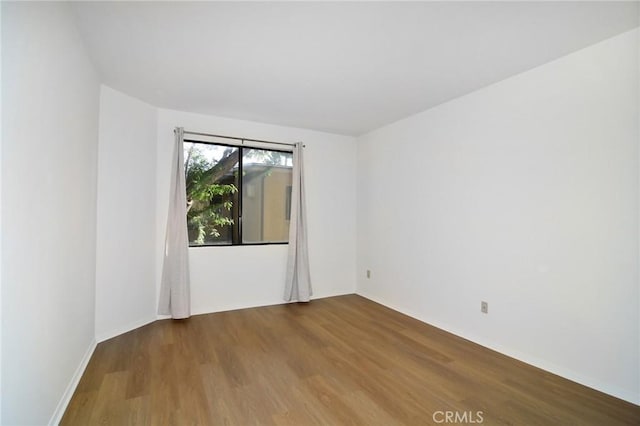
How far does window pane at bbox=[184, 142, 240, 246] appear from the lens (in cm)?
379

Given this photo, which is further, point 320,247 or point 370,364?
point 320,247

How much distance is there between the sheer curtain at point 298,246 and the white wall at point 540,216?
1.41m

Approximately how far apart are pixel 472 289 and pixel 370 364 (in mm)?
1325

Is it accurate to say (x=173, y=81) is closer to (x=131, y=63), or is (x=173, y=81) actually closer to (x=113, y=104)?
(x=131, y=63)

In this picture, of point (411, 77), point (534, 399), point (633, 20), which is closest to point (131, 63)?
point (411, 77)

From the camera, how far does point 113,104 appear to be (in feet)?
9.98

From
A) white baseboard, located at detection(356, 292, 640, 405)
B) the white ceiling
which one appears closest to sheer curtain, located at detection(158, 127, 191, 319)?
the white ceiling

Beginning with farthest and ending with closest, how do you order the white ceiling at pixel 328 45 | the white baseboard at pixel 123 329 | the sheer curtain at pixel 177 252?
the sheer curtain at pixel 177 252
the white baseboard at pixel 123 329
the white ceiling at pixel 328 45

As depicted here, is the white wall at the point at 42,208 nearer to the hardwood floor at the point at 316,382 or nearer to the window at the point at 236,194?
the hardwood floor at the point at 316,382

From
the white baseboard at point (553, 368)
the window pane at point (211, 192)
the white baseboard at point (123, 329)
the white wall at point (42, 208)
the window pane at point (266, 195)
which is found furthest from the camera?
the window pane at point (266, 195)

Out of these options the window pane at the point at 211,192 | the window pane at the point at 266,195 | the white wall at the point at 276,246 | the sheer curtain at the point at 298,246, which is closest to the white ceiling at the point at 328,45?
the white wall at the point at 276,246

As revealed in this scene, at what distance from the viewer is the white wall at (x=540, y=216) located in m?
2.07

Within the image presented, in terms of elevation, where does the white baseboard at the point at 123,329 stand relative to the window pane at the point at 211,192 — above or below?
below

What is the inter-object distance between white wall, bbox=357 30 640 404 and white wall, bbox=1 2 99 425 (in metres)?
3.32
